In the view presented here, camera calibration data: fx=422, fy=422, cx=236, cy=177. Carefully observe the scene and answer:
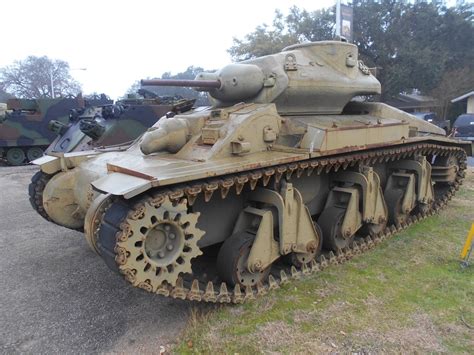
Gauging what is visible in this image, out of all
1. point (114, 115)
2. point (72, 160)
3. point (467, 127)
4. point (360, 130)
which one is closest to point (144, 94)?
point (114, 115)

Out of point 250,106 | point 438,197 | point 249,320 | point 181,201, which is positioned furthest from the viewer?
point 438,197

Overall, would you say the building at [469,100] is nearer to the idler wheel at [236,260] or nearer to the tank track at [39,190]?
the idler wheel at [236,260]

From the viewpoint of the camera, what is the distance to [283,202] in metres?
5.12

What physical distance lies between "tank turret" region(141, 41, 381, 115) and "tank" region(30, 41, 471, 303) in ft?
0.07

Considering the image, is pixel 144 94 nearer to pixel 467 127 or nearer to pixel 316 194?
pixel 316 194

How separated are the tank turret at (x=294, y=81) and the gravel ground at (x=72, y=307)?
2.86 meters

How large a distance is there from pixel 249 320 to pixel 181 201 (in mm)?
1515

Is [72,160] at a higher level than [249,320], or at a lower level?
higher

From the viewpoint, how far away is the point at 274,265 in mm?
5840

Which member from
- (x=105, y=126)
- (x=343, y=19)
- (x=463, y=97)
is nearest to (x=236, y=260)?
(x=105, y=126)

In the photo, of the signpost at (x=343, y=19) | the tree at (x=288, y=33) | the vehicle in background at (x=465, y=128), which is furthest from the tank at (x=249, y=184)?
the tree at (x=288, y=33)

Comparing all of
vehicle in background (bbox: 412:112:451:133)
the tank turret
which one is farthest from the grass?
vehicle in background (bbox: 412:112:451:133)

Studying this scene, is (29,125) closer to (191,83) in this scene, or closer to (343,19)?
(343,19)

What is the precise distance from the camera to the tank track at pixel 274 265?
3.97 m
